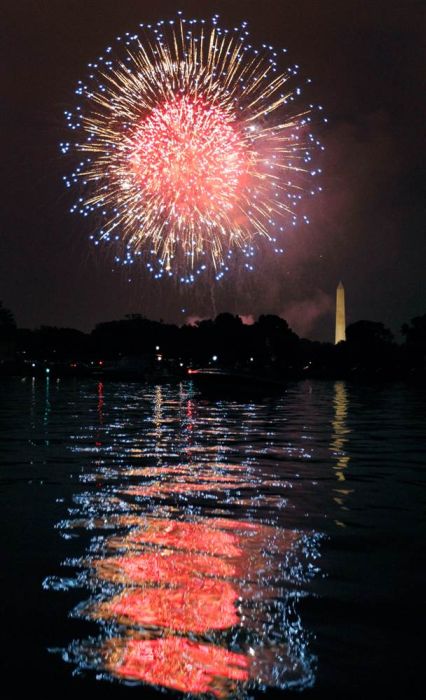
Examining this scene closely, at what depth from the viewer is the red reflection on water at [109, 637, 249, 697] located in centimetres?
553

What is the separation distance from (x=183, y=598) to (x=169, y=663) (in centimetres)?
154

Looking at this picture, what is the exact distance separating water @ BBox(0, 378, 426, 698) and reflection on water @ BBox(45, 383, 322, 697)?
0.8 inches

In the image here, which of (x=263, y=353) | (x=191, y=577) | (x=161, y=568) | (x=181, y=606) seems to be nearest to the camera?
(x=181, y=606)

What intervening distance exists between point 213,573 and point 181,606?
1.16m

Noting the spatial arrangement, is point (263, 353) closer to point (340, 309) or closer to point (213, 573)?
point (340, 309)

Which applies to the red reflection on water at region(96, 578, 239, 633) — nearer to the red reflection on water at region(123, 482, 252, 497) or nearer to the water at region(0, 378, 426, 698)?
the water at region(0, 378, 426, 698)

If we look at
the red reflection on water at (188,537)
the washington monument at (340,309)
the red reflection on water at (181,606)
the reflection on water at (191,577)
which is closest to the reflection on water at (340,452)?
the reflection on water at (191,577)

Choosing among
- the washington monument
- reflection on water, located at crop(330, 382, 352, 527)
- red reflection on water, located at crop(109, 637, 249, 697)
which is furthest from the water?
the washington monument

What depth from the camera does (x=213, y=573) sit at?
8.24m

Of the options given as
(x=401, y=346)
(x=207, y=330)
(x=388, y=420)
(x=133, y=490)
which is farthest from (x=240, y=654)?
(x=207, y=330)

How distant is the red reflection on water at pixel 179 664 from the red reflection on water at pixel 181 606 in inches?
15.4

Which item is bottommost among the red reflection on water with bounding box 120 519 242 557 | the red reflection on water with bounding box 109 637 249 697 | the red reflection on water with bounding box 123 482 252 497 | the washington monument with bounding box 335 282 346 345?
the red reflection on water with bounding box 109 637 249 697

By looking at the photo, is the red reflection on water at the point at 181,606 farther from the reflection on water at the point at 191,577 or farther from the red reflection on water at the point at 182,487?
the red reflection on water at the point at 182,487

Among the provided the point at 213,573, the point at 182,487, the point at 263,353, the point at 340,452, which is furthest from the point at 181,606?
the point at 263,353
